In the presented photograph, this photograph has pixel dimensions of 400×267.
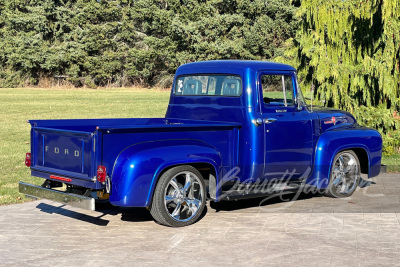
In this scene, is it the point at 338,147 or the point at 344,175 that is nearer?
the point at 338,147

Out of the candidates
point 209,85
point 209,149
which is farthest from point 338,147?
point 209,149

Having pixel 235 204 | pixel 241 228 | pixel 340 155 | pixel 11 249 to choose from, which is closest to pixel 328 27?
pixel 340 155

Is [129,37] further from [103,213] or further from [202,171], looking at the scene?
[202,171]

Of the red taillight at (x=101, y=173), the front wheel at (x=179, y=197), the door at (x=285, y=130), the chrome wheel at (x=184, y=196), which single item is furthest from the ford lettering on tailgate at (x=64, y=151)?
the door at (x=285, y=130)

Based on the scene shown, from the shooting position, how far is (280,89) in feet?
28.6

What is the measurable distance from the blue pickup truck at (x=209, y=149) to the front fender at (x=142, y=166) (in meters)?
0.01

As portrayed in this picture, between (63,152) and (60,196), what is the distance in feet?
1.77

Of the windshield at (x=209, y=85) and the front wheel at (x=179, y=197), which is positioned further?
the windshield at (x=209, y=85)

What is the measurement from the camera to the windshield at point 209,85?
8.34 metres

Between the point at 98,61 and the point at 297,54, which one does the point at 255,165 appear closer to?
the point at 297,54

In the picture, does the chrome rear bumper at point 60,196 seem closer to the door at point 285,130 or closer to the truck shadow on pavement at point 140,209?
the truck shadow on pavement at point 140,209

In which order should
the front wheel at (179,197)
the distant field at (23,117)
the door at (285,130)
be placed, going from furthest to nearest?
the distant field at (23,117) → the door at (285,130) → the front wheel at (179,197)

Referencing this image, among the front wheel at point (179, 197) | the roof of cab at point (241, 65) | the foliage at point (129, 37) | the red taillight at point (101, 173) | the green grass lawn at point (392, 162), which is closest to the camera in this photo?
the red taillight at point (101, 173)

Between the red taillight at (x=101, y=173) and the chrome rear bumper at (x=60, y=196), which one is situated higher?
the red taillight at (x=101, y=173)
